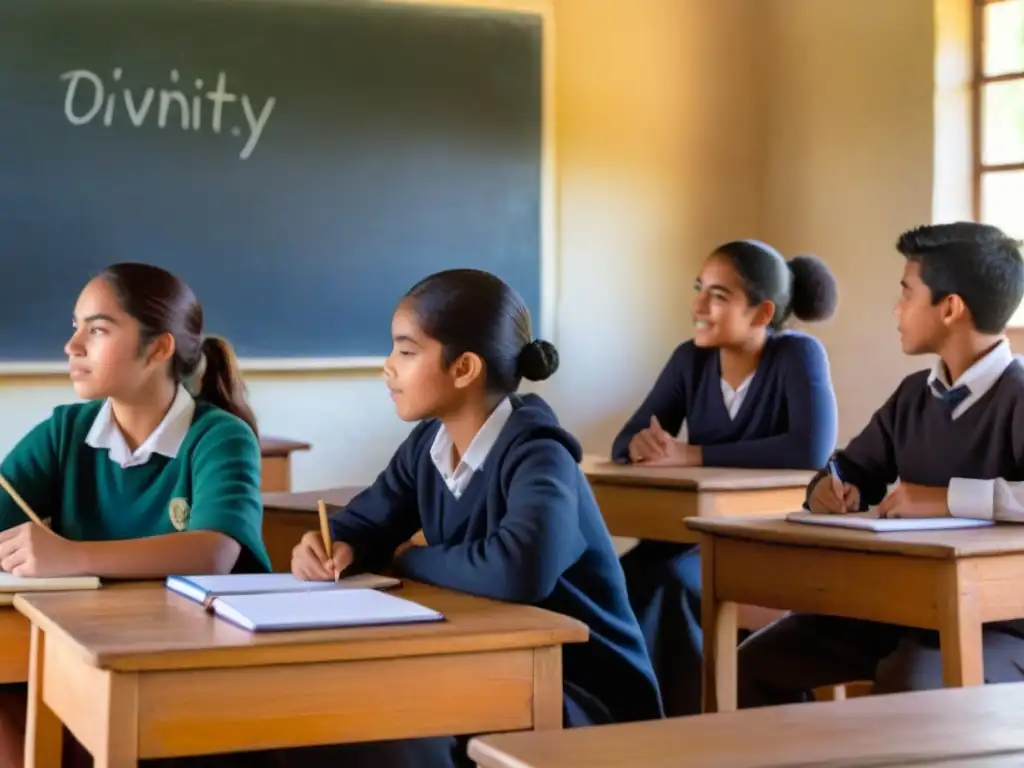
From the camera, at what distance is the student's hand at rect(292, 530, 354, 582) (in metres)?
1.95

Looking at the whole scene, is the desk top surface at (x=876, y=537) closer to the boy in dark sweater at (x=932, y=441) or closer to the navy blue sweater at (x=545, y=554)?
the boy in dark sweater at (x=932, y=441)

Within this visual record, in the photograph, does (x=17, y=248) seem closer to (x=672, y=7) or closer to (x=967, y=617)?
(x=672, y=7)

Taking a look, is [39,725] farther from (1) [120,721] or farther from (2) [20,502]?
(1) [120,721]

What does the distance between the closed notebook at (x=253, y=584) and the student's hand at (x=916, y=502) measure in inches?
37.9

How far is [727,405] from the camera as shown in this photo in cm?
368

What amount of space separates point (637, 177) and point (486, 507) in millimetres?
3299

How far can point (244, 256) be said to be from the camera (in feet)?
14.9

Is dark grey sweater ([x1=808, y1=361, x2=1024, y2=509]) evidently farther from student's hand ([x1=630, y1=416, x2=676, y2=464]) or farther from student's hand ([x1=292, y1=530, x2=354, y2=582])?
student's hand ([x1=292, y1=530, x2=354, y2=582])

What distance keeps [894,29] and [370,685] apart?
12.2 feet

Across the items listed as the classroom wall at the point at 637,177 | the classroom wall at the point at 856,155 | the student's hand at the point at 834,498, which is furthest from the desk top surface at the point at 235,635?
the classroom wall at the point at 637,177

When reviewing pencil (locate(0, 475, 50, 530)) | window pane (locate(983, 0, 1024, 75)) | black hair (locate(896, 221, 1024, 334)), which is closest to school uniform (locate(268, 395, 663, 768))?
pencil (locate(0, 475, 50, 530))

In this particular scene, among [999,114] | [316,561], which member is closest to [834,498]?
[316,561]

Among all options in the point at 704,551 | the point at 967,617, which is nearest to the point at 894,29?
the point at 704,551

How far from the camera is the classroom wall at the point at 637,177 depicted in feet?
16.6
